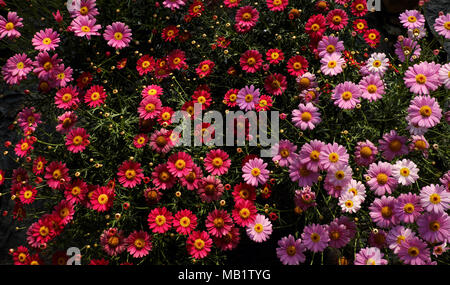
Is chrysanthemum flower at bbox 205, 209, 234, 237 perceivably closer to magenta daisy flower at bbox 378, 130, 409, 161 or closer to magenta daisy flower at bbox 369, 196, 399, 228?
magenta daisy flower at bbox 369, 196, 399, 228

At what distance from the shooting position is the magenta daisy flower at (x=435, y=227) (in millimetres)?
1913

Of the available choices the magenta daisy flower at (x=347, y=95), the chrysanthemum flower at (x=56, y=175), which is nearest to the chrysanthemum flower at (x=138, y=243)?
the chrysanthemum flower at (x=56, y=175)

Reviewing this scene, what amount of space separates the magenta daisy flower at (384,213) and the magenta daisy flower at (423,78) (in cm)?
63

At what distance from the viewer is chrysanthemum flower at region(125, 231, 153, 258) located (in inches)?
84.7

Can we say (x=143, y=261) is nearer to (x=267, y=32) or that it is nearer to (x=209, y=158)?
(x=209, y=158)

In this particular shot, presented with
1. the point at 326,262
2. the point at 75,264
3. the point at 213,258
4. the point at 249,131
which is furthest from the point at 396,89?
the point at 75,264

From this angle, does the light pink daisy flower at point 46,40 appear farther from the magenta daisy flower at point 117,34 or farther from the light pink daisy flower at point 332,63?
the light pink daisy flower at point 332,63

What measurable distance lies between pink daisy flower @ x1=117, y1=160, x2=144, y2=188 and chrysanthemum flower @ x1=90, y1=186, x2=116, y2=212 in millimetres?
98

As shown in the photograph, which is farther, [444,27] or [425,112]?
[444,27]

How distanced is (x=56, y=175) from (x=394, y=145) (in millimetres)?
1969

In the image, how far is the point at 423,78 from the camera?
206 cm

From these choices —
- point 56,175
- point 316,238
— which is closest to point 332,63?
Result: point 316,238

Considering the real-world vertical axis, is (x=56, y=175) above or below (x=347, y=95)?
below

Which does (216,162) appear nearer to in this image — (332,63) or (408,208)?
(332,63)
